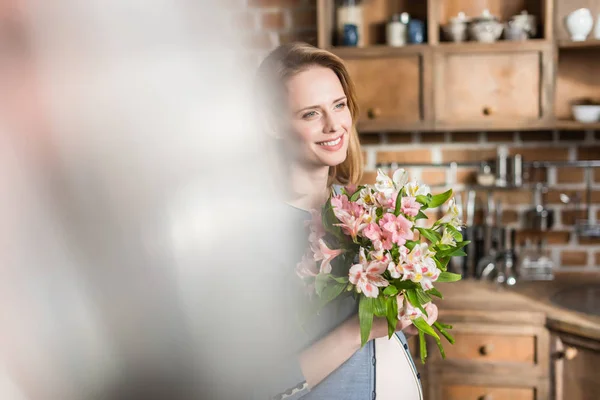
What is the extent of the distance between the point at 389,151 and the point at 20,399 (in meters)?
1.95

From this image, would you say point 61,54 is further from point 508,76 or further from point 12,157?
point 508,76

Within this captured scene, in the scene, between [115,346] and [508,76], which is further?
[508,76]

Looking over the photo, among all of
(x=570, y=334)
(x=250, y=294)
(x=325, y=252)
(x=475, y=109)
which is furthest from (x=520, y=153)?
(x=250, y=294)

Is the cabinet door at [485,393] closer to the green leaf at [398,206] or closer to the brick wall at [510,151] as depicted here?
the brick wall at [510,151]

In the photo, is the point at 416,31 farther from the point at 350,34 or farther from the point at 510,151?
the point at 510,151

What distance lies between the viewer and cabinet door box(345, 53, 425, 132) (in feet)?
5.88

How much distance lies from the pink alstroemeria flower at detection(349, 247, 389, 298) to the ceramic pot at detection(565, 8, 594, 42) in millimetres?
1355

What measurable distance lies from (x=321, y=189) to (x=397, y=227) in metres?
0.19

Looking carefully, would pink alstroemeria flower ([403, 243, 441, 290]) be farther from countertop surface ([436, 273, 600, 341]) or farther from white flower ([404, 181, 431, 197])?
countertop surface ([436, 273, 600, 341])

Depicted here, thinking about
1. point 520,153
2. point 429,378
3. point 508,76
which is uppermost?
point 508,76

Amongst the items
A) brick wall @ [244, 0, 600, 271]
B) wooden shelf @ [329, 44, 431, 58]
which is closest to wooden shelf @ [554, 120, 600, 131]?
brick wall @ [244, 0, 600, 271]

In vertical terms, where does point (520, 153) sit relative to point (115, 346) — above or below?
below

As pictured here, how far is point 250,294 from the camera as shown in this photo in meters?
0.21

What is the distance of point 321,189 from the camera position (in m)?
0.86
